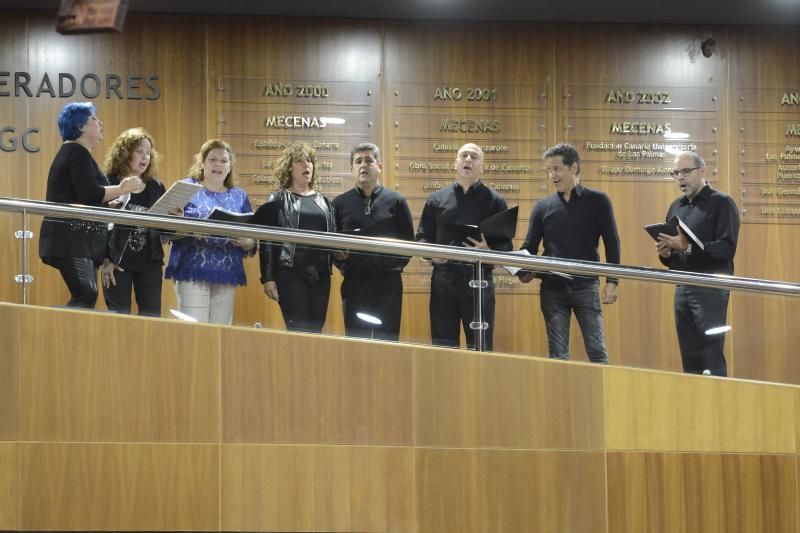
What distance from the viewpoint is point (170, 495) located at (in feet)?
20.5

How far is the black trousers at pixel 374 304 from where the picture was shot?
6.55 meters

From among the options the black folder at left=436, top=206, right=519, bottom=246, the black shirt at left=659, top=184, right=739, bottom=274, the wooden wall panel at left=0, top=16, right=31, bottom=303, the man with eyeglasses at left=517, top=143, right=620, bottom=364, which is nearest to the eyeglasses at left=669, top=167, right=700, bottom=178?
the black shirt at left=659, top=184, right=739, bottom=274

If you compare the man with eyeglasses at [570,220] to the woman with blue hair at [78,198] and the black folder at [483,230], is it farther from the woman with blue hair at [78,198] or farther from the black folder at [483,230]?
the woman with blue hair at [78,198]

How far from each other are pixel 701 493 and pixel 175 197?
319 centimetres

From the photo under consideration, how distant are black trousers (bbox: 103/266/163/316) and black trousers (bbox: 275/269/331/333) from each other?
0.62 m

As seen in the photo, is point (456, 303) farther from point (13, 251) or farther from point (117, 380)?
point (13, 251)

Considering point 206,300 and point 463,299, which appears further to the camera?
point 463,299

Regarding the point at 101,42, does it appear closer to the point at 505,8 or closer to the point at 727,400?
the point at 505,8

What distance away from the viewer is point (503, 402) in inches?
266

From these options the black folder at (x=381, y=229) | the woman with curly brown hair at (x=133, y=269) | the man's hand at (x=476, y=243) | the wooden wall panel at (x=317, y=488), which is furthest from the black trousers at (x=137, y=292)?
the man's hand at (x=476, y=243)

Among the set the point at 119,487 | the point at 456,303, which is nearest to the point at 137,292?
the point at 119,487

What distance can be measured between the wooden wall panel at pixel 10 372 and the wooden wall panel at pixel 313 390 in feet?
3.22

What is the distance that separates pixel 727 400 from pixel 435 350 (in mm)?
1685

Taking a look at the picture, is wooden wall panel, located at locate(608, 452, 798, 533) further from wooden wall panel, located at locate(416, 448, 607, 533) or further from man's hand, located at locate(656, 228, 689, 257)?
man's hand, located at locate(656, 228, 689, 257)
